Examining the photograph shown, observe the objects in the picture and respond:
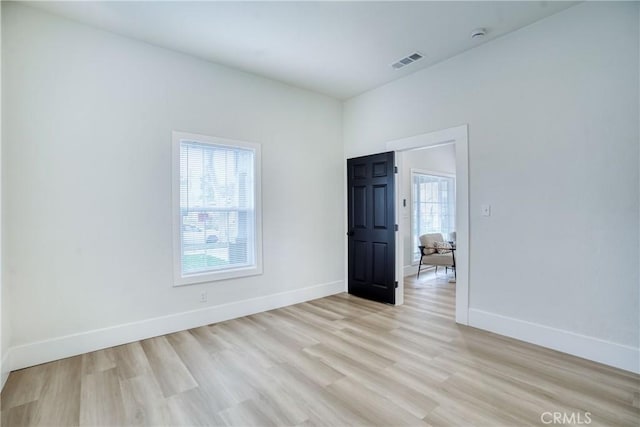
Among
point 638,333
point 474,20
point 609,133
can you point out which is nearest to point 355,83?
point 474,20

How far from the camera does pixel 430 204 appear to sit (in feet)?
23.3

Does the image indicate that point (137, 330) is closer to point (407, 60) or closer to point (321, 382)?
point (321, 382)

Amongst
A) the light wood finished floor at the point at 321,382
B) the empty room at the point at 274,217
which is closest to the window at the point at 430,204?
the empty room at the point at 274,217

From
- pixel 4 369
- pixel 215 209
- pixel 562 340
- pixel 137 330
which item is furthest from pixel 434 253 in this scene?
pixel 4 369

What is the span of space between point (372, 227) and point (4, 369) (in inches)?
157

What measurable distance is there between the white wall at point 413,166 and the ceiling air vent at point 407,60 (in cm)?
227

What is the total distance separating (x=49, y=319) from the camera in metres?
2.83

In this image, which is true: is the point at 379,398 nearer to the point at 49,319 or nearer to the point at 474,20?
the point at 49,319

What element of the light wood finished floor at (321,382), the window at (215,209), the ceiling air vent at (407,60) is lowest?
the light wood finished floor at (321,382)

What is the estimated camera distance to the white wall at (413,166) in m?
6.30

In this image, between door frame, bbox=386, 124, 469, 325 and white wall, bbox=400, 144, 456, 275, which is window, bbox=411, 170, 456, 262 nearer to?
white wall, bbox=400, 144, 456, 275

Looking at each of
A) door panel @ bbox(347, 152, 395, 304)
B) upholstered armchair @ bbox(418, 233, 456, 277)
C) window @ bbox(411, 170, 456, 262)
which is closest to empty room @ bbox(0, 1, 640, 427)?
door panel @ bbox(347, 152, 395, 304)

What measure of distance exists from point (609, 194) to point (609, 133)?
507 millimetres
